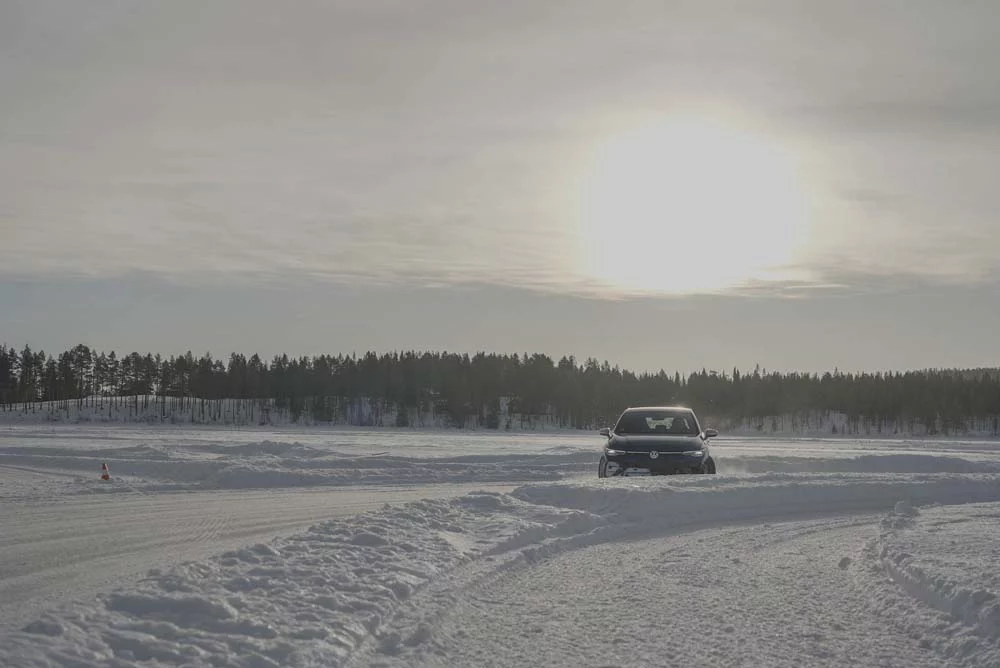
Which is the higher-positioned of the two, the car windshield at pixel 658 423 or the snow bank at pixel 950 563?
the car windshield at pixel 658 423

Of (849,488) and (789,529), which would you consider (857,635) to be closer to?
(789,529)

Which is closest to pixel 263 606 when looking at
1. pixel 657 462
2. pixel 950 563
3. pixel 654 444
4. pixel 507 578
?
pixel 507 578

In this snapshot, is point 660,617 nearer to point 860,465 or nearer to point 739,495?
point 739,495

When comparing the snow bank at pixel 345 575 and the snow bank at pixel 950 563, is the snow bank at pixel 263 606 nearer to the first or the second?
the snow bank at pixel 345 575

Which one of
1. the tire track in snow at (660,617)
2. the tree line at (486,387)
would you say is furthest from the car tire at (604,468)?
the tree line at (486,387)

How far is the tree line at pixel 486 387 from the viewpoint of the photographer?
4980 inches

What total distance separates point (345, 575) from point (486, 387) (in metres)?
121

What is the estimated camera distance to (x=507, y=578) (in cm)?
936

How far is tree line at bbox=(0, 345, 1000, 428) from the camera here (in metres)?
126

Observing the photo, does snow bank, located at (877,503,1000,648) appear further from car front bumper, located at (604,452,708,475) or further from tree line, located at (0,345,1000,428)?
tree line, located at (0,345,1000,428)

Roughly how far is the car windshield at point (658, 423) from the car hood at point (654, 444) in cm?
64

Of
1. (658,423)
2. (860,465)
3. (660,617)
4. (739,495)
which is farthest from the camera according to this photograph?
(860,465)

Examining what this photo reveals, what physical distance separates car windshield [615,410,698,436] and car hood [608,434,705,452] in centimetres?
64

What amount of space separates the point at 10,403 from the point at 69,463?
13186 cm
